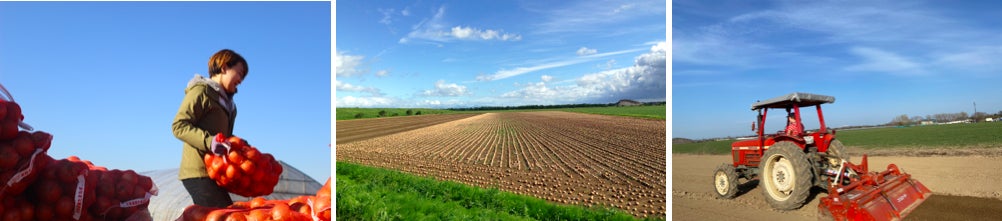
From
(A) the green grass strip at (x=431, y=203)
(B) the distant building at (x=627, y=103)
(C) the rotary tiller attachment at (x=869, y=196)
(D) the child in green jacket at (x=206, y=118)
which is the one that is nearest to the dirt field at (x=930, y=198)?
(C) the rotary tiller attachment at (x=869, y=196)

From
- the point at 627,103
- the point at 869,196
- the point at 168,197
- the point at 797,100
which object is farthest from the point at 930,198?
the point at 168,197

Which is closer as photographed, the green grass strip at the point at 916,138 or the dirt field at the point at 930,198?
the dirt field at the point at 930,198

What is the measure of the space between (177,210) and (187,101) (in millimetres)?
561

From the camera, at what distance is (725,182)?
25.7 ft

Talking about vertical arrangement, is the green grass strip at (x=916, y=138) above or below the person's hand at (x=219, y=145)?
below

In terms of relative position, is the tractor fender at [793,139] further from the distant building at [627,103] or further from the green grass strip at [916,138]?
the green grass strip at [916,138]

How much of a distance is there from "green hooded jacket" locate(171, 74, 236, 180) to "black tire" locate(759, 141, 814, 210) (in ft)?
19.1

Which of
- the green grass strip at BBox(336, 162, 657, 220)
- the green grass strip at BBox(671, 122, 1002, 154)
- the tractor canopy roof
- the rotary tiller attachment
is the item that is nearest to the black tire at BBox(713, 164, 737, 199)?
the tractor canopy roof

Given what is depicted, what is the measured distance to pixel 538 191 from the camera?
6062mm

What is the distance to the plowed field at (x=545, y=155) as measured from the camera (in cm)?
591

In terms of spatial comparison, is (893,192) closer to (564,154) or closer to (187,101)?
(564,154)

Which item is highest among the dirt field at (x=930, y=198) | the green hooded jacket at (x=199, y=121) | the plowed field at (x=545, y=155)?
the green hooded jacket at (x=199, y=121)

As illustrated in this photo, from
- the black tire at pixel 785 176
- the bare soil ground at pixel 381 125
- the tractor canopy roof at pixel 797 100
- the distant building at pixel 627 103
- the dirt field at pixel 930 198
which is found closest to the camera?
the distant building at pixel 627 103

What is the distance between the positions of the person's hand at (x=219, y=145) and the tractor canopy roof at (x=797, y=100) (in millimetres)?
6018
